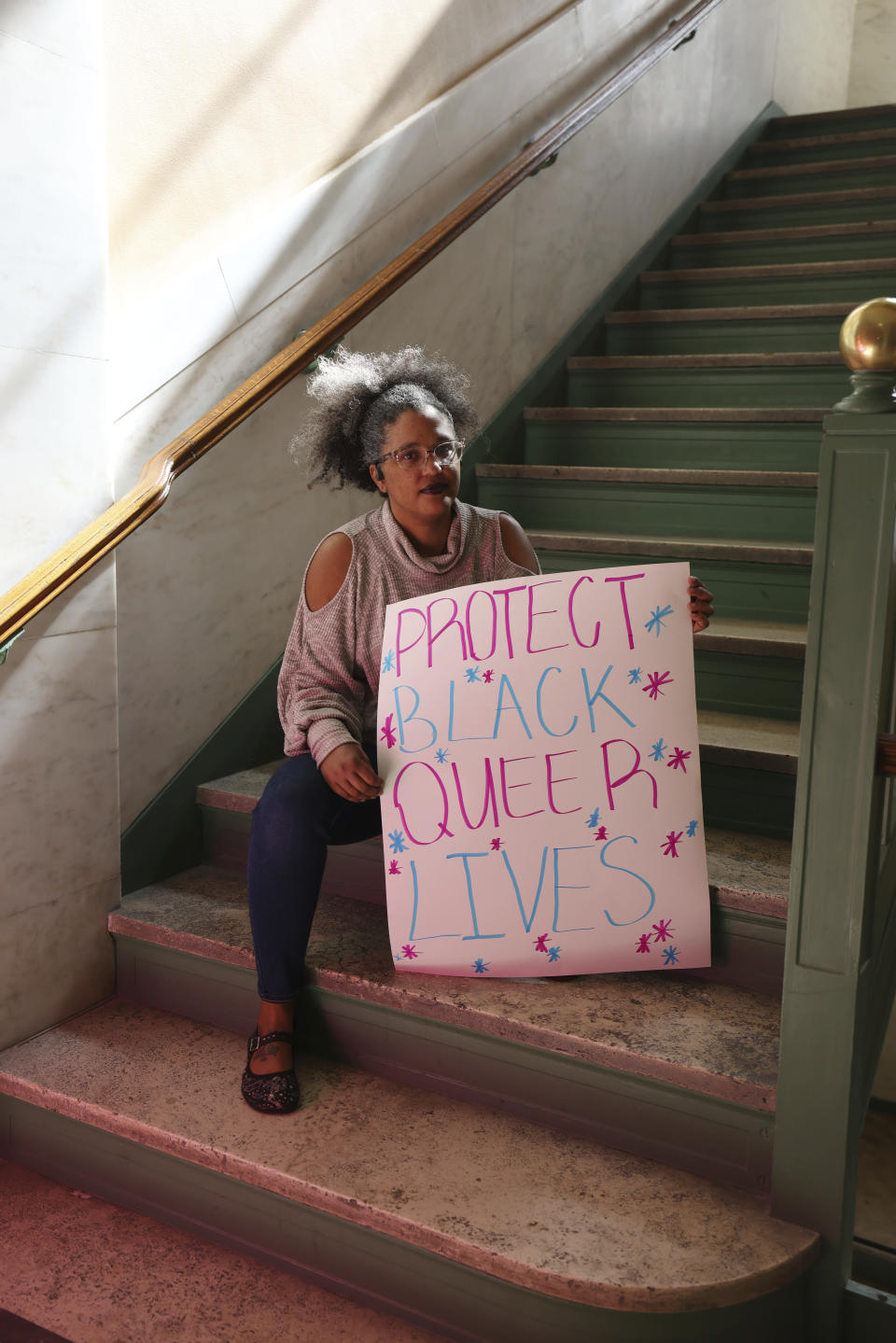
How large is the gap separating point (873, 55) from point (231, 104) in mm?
5188

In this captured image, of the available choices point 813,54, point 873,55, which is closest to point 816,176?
point 813,54

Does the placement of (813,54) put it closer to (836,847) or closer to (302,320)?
(302,320)

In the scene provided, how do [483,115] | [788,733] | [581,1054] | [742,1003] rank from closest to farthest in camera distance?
[581,1054] → [742,1003] → [788,733] → [483,115]

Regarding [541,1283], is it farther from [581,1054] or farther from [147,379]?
[147,379]

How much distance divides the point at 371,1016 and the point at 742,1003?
2.00ft

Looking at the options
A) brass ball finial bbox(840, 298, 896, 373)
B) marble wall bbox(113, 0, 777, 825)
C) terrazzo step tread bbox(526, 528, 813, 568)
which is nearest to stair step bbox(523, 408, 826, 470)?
marble wall bbox(113, 0, 777, 825)

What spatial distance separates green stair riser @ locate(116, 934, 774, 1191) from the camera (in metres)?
1.47

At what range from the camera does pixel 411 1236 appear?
139 centimetres

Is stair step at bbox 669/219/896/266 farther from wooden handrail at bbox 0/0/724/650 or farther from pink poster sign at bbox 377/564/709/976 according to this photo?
pink poster sign at bbox 377/564/709/976

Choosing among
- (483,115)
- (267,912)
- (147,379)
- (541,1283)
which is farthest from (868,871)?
(483,115)

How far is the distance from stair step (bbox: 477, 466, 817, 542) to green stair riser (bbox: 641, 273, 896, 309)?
102cm

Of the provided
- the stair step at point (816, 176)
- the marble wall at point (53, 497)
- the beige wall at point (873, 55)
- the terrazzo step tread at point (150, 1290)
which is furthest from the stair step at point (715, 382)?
the beige wall at point (873, 55)

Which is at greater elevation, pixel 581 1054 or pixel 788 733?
pixel 788 733

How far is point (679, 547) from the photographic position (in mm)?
2475
